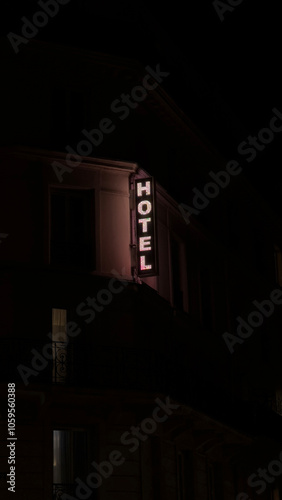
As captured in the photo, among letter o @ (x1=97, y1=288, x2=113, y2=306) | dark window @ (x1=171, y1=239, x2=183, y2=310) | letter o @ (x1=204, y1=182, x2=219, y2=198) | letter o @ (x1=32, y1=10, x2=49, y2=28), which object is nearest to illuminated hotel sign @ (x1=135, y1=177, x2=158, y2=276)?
letter o @ (x1=97, y1=288, x2=113, y2=306)

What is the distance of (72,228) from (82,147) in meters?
2.47

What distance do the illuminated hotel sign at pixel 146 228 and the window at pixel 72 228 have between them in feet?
4.44

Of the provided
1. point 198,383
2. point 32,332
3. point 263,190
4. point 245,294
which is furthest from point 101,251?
point 263,190

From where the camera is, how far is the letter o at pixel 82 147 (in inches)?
1096

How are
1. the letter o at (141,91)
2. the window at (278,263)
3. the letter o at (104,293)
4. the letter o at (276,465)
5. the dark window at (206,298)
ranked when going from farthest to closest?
the window at (278,263) → the letter o at (276,465) → the dark window at (206,298) → the letter o at (141,91) → the letter o at (104,293)

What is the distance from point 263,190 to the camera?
41.3 meters

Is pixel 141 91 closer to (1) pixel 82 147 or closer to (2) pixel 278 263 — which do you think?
(1) pixel 82 147

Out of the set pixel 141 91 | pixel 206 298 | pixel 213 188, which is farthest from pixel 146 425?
pixel 213 188

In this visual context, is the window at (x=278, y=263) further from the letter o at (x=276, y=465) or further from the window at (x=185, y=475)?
the window at (x=185, y=475)

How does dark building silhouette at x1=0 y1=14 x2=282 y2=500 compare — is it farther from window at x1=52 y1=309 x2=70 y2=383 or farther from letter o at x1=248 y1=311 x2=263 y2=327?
letter o at x1=248 y1=311 x2=263 y2=327

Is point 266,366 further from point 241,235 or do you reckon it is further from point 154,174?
point 154,174

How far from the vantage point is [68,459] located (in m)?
25.4

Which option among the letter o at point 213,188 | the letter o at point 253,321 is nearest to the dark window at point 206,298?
the letter o at point 213,188

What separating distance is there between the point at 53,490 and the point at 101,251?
268 inches
